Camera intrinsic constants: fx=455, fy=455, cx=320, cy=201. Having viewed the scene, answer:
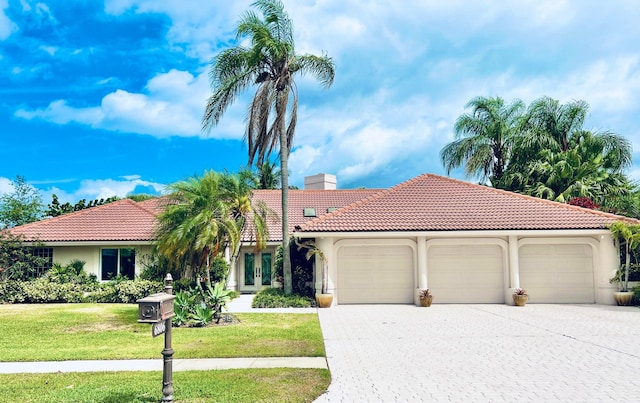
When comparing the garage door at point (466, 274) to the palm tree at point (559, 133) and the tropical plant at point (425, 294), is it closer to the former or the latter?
the tropical plant at point (425, 294)

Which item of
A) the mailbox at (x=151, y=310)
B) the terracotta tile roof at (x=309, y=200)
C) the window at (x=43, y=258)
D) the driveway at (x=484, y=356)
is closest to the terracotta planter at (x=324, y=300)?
the driveway at (x=484, y=356)

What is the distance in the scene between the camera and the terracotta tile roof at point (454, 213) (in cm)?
1677

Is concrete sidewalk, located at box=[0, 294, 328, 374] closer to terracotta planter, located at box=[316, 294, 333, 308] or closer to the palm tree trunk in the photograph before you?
terracotta planter, located at box=[316, 294, 333, 308]

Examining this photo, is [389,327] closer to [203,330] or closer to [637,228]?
[203,330]

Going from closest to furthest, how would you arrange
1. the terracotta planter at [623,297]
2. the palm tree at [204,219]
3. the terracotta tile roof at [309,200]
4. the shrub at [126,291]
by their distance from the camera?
1. the palm tree at [204,219]
2. the terracotta planter at [623,297]
3. the shrub at [126,291]
4. the terracotta tile roof at [309,200]

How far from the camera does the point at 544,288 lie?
56.4 feet

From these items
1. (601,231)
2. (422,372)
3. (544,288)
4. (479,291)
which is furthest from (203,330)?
(601,231)

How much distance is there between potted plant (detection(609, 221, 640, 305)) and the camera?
1566 cm

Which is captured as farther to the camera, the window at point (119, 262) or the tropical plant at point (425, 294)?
the window at point (119, 262)

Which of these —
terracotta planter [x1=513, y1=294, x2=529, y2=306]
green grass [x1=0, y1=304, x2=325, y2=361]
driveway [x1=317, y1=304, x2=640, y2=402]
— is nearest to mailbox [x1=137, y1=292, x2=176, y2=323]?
driveway [x1=317, y1=304, x2=640, y2=402]

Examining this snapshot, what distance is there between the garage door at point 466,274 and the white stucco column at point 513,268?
41cm

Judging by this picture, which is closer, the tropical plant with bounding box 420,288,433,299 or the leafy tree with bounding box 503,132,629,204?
the tropical plant with bounding box 420,288,433,299

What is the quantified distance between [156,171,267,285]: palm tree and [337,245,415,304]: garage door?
3.90 metres

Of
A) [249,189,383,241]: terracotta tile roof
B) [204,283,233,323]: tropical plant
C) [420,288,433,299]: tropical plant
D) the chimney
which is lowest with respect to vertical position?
[420,288,433,299]: tropical plant
